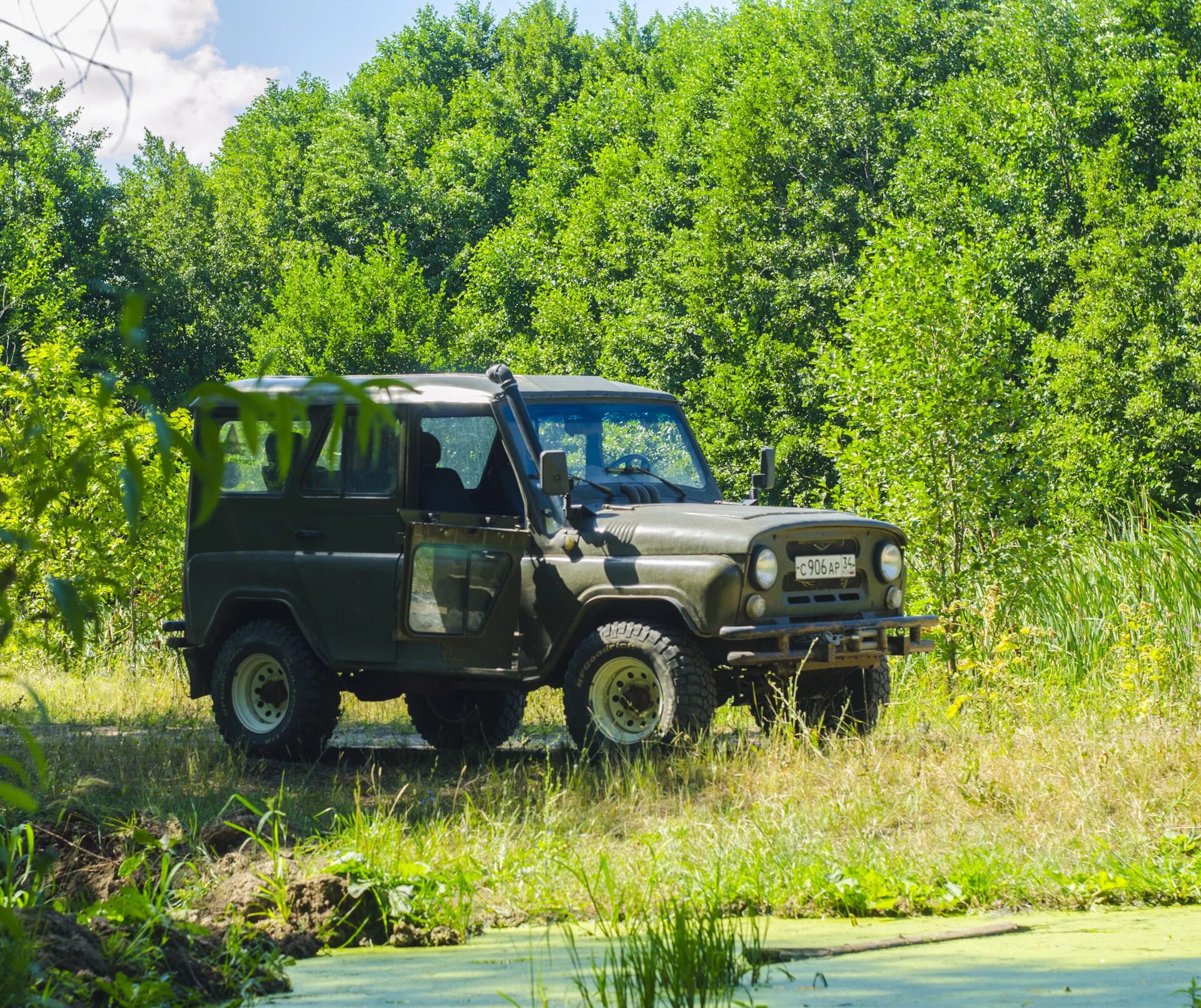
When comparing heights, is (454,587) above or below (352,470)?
below

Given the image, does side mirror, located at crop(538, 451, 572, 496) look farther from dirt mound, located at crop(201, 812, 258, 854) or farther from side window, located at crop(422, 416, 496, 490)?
dirt mound, located at crop(201, 812, 258, 854)

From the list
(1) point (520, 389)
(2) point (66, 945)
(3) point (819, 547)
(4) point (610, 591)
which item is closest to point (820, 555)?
(3) point (819, 547)

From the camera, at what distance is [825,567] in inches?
334

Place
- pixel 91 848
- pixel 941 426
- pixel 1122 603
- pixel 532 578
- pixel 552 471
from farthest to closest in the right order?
pixel 941 426, pixel 1122 603, pixel 532 578, pixel 552 471, pixel 91 848

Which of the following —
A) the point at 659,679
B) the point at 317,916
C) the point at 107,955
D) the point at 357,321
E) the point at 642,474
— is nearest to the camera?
the point at 107,955

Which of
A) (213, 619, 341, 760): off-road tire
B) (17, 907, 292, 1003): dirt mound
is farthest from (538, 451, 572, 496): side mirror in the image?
(17, 907, 292, 1003): dirt mound

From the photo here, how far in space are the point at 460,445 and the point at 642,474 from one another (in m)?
1.13

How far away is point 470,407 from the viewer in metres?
8.88

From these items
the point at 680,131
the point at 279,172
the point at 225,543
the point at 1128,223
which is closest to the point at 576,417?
the point at 225,543

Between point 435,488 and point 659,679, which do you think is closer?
point 659,679

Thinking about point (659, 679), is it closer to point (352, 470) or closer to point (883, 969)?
point (352, 470)

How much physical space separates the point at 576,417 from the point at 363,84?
4949 cm

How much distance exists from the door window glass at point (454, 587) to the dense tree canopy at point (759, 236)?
4545mm

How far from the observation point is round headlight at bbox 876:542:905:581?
8805 millimetres
